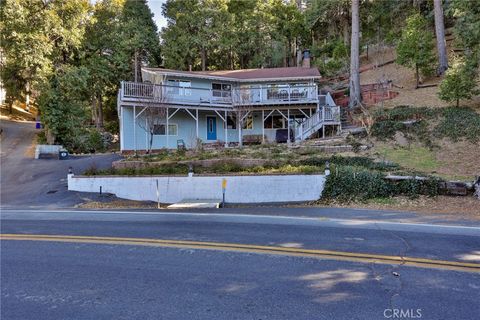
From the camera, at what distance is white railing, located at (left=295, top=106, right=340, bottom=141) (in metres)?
23.9

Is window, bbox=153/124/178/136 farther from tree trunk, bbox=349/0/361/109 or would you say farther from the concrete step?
the concrete step

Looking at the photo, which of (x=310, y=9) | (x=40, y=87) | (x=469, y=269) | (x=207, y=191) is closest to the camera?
(x=469, y=269)

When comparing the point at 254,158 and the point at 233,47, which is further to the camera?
the point at 233,47

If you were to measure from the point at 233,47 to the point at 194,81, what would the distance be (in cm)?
1089

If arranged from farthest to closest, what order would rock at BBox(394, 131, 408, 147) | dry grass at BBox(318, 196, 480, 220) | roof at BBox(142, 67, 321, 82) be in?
1. roof at BBox(142, 67, 321, 82)
2. rock at BBox(394, 131, 408, 147)
3. dry grass at BBox(318, 196, 480, 220)

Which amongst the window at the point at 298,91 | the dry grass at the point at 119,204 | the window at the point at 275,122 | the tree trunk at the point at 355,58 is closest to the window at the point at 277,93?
the window at the point at 298,91

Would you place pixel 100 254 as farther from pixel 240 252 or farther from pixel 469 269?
pixel 469 269

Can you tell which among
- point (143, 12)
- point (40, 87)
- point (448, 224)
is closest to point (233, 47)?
point (143, 12)

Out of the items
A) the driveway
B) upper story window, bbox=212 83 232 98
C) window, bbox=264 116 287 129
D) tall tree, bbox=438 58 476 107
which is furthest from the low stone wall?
window, bbox=264 116 287 129

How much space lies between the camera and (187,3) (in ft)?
115

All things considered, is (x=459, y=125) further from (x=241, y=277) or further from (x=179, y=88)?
(x=241, y=277)

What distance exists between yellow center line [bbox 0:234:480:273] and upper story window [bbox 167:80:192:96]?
18518 millimetres

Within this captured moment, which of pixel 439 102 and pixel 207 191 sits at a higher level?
pixel 439 102

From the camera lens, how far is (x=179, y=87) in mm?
25375
